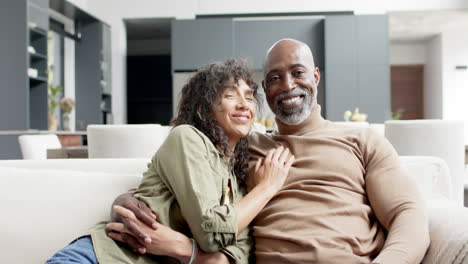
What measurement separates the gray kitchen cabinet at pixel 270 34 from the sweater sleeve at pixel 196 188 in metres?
7.04

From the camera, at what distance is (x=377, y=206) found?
1.52 m

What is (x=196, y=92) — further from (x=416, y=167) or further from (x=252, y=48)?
(x=252, y=48)

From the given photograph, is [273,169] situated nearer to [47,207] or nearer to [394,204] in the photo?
[394,204]

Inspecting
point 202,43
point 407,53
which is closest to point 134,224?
point 202,43

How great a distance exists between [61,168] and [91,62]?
6.94m

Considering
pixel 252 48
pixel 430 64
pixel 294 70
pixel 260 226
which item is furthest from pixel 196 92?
pixel 430 64

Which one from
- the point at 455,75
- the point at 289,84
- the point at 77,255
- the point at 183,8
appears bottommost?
the point at 77,255

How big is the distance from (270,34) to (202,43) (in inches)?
44.6

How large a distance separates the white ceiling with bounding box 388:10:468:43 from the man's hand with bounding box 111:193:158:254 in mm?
8482

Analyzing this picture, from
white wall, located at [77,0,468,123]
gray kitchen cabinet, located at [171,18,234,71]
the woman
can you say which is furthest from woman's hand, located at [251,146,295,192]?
white wall, located at [77,0,468,123]

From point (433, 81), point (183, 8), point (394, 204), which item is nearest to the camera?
point (394, 204)

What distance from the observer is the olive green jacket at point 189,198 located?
1301 millimetres

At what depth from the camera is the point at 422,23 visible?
991 centimetres

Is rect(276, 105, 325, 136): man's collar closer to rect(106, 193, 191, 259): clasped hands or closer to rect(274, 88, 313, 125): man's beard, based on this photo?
rect(274, 88, 313, 125): man's beard
